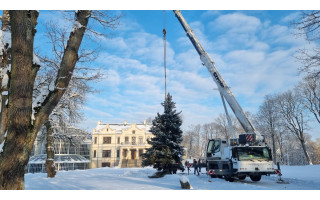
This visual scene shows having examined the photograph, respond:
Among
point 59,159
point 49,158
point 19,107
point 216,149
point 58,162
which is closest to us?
point 19,107

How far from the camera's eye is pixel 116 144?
47906mm

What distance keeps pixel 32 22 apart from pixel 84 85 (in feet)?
26.2

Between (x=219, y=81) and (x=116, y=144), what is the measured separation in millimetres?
37759

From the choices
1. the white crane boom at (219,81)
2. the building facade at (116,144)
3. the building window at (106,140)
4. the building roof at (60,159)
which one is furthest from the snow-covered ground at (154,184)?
the building window at (106,140)

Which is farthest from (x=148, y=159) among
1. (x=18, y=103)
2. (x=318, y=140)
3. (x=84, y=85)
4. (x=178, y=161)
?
(x=318, y=140)

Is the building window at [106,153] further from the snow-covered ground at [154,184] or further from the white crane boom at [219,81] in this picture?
the white crane boom at [219,81]

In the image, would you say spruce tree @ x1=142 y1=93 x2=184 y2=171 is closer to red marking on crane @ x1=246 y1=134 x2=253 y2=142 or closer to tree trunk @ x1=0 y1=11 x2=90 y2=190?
red marking on crane @ x1=246 y1=134 x2=253 y2=142

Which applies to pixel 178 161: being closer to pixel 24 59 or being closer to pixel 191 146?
pixel 24 59

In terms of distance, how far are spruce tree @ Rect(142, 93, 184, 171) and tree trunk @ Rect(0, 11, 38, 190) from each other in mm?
11105

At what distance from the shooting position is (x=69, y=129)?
1770cm

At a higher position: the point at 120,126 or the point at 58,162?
the point at 120,126

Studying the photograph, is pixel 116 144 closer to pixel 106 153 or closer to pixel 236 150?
pixel 106 153

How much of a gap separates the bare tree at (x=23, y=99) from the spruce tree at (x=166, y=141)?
35.3 ft

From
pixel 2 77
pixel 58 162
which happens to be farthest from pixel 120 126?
pixel 2 77
